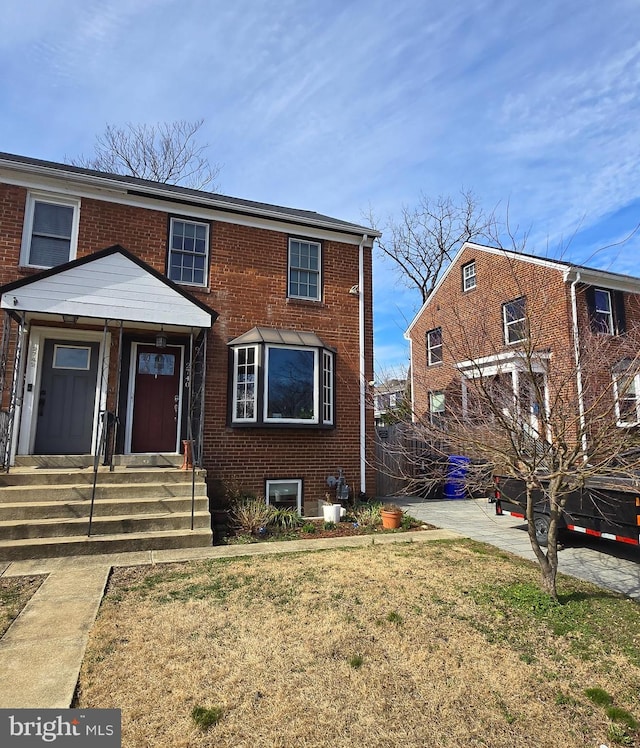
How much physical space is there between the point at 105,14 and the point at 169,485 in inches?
303

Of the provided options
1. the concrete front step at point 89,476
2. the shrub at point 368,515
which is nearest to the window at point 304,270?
the concrete front step at point 89,476

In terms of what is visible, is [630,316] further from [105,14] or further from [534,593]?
[105,14]

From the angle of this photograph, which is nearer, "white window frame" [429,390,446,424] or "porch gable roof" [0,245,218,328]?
"white window frame" [429,390,446,424]

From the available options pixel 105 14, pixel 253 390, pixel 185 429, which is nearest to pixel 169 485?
pixel 185 429

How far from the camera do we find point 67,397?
8.52m

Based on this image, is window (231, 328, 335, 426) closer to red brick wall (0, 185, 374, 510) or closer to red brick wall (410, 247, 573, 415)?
red brick wall (0, 185, 374, 510)

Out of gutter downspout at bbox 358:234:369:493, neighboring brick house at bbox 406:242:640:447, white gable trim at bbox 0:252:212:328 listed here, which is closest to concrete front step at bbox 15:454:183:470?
white gable trim at bbox 0:252:212:328

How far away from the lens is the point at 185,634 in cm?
371

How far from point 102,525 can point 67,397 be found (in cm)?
321

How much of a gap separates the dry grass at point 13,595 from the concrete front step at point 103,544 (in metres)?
0.81

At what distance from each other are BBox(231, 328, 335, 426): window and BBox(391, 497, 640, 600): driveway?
3.49 metres

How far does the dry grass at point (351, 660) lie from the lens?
2590 mm

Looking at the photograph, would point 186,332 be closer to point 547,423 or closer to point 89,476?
point 89,476

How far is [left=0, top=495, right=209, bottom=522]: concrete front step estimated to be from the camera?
6312 mm
